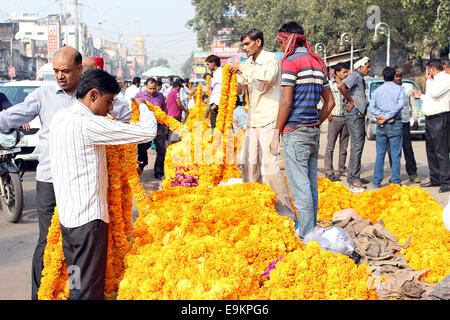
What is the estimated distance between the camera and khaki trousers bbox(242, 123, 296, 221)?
5.67 m

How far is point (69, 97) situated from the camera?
3.99 metres

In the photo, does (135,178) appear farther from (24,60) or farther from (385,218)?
(24,60)

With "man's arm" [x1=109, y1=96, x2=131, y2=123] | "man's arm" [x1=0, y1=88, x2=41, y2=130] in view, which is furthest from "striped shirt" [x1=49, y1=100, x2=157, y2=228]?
"man's arm" [x1=0, y1=88, x2=41, y2=130]

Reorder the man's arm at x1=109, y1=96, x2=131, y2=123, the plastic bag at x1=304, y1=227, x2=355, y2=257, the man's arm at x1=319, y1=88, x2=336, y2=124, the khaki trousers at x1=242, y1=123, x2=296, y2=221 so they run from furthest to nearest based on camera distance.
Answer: the khaki trousers at x1=242, y1=123, x2=296, y2=221 < the man's arm at x1=319, y1=88, x2=336, y2=124 < the plastic bag at x1=304, y1=227, x2=355, y2=257 < the man's arm at x1=109, y1=96, x2=131, y2=123

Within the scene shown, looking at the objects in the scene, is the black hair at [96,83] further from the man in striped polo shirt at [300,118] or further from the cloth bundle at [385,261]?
the cloth bundle at [385,261]

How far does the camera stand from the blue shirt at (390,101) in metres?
8.49

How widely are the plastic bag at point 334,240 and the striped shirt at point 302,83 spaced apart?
3.44 feet

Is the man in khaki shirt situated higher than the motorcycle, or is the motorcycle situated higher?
the man in khaki shirt

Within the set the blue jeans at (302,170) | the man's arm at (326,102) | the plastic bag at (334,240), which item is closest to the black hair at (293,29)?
the man's arm at (326,102)

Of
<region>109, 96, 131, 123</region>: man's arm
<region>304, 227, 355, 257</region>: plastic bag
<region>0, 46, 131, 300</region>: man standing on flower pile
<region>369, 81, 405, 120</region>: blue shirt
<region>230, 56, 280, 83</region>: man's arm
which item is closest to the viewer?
<region>0, 46, 131, 300</region>: man standing on flower pile

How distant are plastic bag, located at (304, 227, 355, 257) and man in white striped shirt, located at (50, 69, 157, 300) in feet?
6.55

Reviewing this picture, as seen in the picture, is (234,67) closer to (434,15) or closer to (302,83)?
(302,83)

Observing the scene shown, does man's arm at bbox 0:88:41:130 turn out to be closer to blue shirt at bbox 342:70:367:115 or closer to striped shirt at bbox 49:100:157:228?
striped shirt at bbox 49:100:157:228
